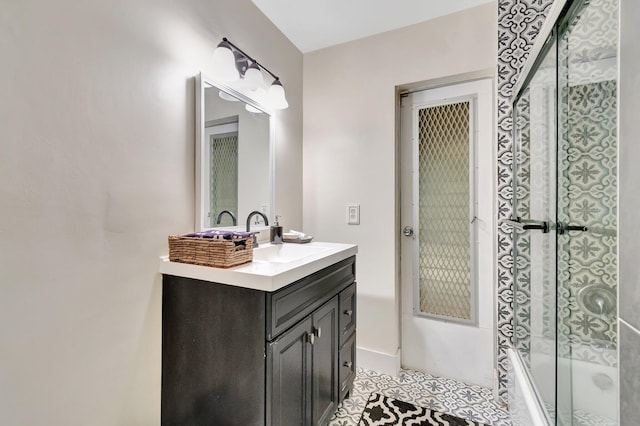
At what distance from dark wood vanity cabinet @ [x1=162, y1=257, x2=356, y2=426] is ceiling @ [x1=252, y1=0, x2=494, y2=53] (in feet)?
5.47

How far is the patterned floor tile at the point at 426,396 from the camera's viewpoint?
164 centimetres

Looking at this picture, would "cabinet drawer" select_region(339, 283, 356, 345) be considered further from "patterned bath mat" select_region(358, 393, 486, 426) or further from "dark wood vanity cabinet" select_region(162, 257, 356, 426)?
"patterned bath mat" select_region(358, 393, 486, 426)

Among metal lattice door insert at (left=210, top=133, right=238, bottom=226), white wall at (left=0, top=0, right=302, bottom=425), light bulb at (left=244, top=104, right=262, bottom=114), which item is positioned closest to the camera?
white wall at (left=0, top=0, right=302, bottom=425)

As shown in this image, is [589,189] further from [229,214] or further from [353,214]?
[229,214]

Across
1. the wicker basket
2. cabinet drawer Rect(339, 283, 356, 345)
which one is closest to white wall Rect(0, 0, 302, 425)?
the wicker basket

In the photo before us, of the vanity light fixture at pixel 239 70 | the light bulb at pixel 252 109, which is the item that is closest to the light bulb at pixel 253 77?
the vanity light fixture at pixel 239 70

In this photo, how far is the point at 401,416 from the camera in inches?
63.8

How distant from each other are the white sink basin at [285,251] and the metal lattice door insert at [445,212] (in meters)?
0.88

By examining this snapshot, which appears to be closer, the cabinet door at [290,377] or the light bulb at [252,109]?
the cabinet door at [290,377]

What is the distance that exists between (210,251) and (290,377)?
61 cm

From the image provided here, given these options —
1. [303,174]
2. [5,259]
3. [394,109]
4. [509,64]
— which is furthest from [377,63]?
[5,259]

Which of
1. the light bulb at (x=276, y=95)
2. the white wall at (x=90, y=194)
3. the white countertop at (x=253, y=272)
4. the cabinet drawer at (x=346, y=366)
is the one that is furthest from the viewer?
the light bulb at (x=276, y=95)

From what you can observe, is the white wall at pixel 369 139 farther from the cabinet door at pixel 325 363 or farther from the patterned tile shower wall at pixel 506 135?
the cabinet door at pixel 325 363

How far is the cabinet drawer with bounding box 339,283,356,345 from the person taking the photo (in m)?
1.62
